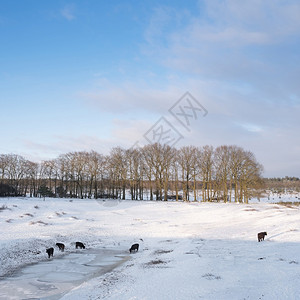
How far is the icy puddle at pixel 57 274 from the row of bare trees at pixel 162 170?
36.9m

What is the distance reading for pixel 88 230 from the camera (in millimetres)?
25406

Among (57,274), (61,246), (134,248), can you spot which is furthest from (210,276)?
(61,246)

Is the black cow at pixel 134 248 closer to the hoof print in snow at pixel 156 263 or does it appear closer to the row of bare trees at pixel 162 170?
the hoof print in snow at pixel 156 263

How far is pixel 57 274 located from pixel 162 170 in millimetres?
45449

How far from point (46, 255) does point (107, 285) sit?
27.2 feet

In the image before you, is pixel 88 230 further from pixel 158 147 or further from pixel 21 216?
pixel 158 147

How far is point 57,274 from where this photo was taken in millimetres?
13406

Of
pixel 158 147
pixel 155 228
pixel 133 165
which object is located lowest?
pixel 155 228

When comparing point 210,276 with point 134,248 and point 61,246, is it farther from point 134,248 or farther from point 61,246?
point 61,246

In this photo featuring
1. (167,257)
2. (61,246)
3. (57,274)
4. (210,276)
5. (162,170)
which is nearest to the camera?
(210,276)

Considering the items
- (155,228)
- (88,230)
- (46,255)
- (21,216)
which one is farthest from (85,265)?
(21,216)

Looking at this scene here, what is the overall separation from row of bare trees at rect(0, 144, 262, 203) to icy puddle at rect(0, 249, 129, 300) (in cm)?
3692

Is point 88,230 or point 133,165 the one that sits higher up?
point 133,165

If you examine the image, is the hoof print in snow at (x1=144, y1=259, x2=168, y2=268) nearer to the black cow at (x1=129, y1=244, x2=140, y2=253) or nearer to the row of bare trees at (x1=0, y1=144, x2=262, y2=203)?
the black cow at (x1=129, y1=244, x2=140, y2=253)
